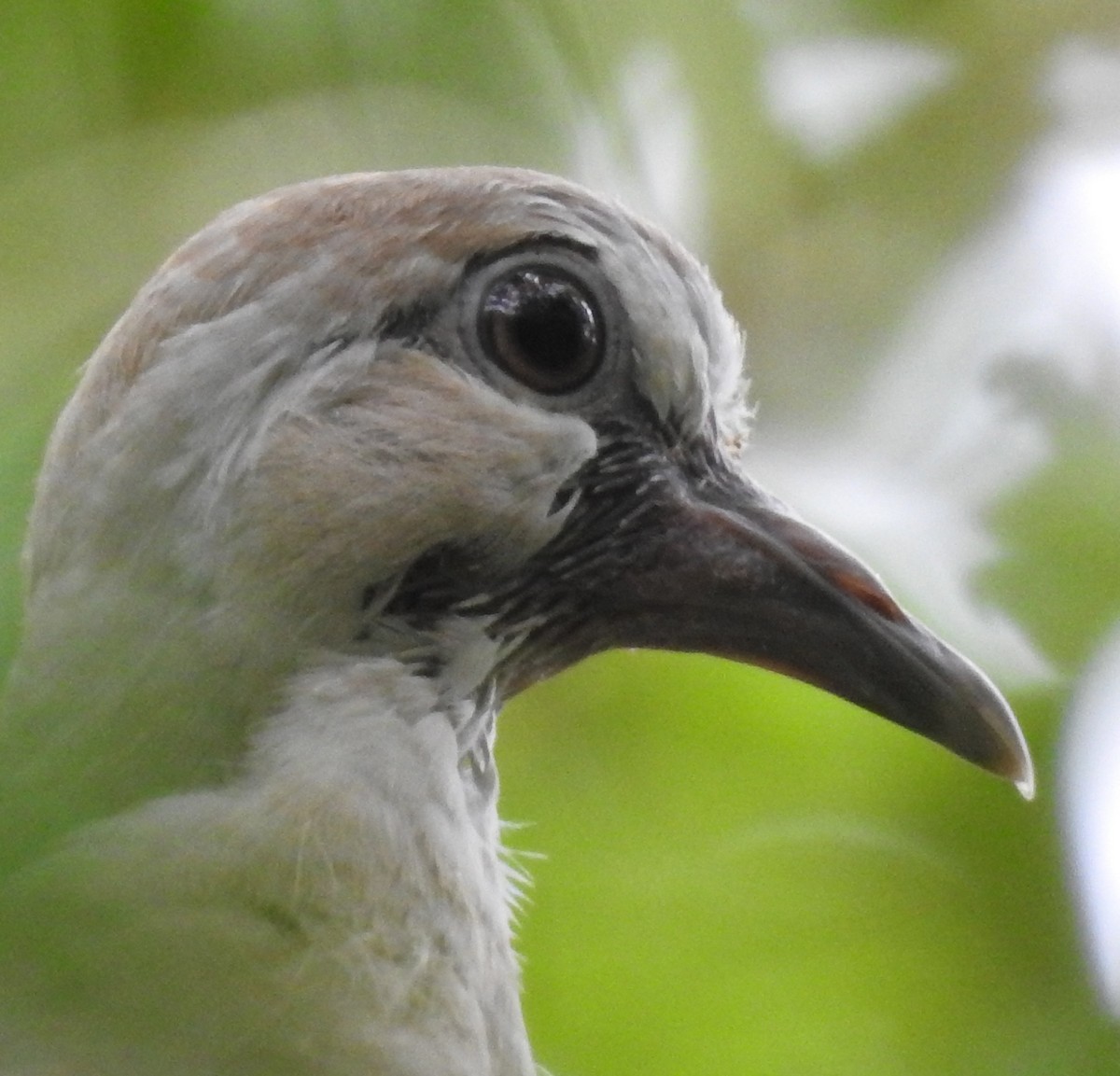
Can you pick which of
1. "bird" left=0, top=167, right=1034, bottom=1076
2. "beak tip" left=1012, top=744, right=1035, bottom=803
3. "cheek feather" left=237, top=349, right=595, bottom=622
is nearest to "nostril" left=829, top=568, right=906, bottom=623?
"bird" left=0, top=167, right=1034, bottom=1076

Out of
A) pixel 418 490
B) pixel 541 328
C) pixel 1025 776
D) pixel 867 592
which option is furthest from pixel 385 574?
pixel 1025 776

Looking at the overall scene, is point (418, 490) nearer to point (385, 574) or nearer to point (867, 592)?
point (385, 574)

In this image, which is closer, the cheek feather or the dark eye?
the cheek feather

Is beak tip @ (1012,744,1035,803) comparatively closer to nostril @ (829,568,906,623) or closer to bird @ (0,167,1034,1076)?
bird @ (0,167,1034,1076)

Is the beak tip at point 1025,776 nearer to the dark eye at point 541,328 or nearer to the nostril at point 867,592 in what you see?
the nostril at point 867,592

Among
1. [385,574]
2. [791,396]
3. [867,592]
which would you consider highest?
[791,396]

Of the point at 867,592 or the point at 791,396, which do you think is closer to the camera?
the point at 867,592

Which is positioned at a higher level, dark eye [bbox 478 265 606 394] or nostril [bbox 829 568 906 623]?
dark eye [bbox 478 265 606 394]

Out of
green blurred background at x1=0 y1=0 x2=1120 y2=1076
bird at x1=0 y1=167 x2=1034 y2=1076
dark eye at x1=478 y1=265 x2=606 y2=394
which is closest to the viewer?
green blurred background at x1=0 y1=0 x2=1120 y2=1076
